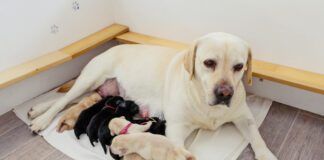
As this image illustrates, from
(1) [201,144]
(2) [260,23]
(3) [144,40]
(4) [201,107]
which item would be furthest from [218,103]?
(3) [144,40]

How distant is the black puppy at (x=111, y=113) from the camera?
201 centimetres

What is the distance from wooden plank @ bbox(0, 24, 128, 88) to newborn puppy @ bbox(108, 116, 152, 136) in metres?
0.86

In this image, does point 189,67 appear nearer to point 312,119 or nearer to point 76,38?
point 312,119

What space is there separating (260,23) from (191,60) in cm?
78

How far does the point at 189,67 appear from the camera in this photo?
1798 millimetres

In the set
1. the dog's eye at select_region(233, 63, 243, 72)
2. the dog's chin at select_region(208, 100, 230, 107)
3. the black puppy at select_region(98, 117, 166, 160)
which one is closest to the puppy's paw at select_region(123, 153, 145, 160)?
the black puppy at select_region(98, 117, 166, 160)

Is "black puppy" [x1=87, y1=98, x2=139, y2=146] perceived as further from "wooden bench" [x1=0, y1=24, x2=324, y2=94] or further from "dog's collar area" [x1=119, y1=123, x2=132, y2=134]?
"wooden bench" [x1=0, y1=24, x2=324, y2=94]

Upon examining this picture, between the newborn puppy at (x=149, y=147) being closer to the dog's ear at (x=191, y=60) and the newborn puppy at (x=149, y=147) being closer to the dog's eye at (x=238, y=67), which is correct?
the dog's ear at (x=191, y=60)

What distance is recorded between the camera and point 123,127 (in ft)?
6.22

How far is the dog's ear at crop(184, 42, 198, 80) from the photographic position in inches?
69.6

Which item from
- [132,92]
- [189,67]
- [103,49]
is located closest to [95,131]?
[132,92]

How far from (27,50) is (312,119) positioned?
2.28 metres

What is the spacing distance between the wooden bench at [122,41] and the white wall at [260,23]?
0.08 m

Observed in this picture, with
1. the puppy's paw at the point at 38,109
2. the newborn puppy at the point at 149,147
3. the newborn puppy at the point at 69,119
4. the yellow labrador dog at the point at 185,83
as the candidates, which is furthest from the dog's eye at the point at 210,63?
the puppy's paw at the point at 38,109
